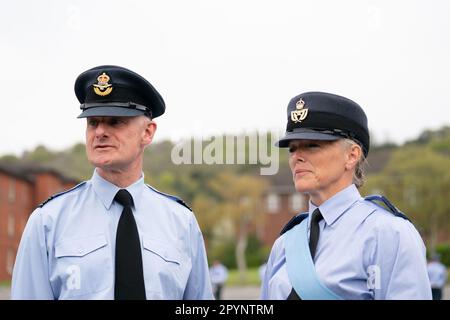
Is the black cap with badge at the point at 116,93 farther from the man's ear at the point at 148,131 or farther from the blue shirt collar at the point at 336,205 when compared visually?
the blue shirt collar at the point at 336,205

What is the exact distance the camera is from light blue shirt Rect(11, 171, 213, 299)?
4.14m

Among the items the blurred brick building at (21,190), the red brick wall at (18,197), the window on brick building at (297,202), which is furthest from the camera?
the window on brick building at (297,202)

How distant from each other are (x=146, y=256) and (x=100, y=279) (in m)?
0.28

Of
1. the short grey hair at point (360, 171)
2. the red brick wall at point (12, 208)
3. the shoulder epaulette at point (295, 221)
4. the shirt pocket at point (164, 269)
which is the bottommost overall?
the shirt pocket at point (164, 269)

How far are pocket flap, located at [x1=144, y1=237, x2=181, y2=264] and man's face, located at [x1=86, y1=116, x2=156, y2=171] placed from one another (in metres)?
0.43

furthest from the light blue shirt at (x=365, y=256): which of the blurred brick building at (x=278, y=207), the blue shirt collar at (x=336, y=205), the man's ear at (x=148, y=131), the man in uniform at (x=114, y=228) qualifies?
the blurred brick building at (x=278, y=207)

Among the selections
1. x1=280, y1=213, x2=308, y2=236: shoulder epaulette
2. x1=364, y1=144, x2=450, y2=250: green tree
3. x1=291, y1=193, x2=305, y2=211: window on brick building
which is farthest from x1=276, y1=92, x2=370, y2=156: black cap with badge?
x1=291, y1=193, x2=305, y2=211: window on brick building

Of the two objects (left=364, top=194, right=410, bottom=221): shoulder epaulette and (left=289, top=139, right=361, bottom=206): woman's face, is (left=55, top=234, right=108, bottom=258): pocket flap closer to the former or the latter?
(left=289, top=139, right=361, bottom=206): woman's face

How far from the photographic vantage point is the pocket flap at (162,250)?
14.2 feet

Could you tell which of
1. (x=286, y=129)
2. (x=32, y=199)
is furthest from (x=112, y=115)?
(x=32, y=199)

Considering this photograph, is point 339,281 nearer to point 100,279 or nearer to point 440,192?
point 100,279

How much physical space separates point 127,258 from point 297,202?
301 feet

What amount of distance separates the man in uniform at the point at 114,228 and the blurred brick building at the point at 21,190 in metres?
62.4

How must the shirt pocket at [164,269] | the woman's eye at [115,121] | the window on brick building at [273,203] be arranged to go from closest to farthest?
the shirt pocket at [164,269]
the woman's eye at [115,121]
the window on brick building at [273,203]
